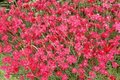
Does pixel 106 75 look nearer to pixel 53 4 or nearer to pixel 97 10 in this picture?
pixel 97 10

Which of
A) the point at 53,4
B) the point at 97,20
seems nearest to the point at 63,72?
the point at 97,20

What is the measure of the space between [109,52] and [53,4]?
7.15 ft

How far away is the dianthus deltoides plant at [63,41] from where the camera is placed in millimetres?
5316

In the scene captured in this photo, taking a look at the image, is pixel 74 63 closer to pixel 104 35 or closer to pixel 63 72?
pixel 63 72

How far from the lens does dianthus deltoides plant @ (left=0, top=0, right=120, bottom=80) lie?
5.32 metres

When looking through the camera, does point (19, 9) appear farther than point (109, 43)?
Yes

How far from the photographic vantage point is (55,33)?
19.3 ft

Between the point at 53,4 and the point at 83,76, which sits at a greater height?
the point at 53,4

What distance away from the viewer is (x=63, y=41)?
5855mm

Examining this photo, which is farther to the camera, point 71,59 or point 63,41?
point 63,41

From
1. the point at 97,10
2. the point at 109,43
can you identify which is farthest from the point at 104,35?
the point at 97,10

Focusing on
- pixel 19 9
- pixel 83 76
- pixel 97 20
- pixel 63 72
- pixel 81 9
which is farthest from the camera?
pixel 19 9

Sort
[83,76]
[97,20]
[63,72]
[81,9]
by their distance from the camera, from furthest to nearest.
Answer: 1. [81,9]
2. [97,20]
3. [63,72]
4. [83,76]

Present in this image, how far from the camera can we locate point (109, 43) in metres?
5.78
